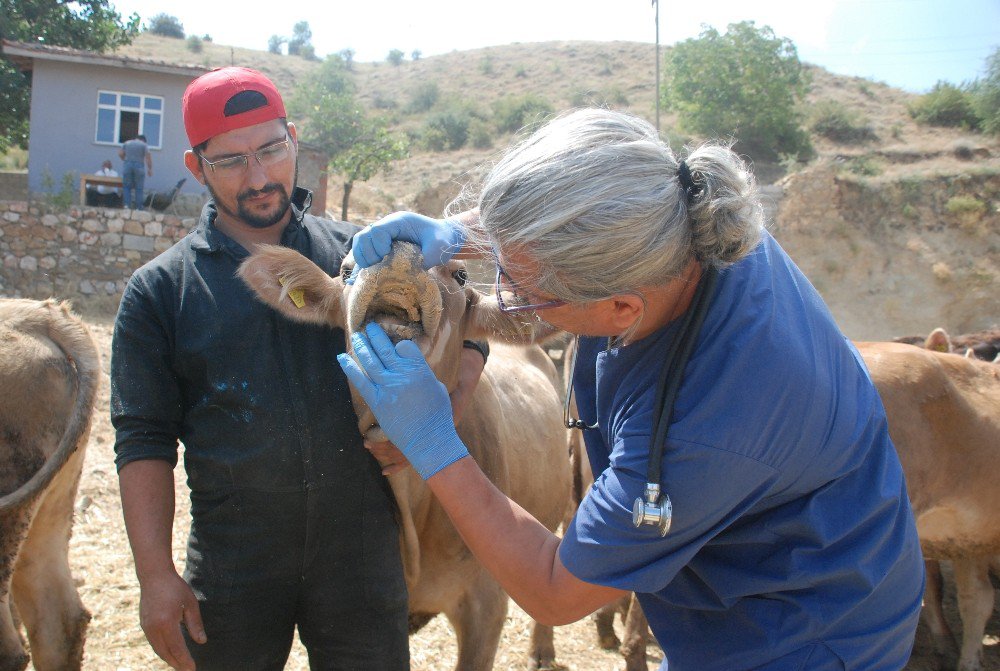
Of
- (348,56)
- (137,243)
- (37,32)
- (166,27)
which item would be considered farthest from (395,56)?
(137,243)

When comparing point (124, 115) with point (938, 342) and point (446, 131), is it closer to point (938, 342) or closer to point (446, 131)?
point (446, 131)

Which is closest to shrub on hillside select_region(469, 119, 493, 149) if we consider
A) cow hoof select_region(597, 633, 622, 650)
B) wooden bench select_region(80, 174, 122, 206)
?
wooden bench select_region(80, 174, 122, 206)

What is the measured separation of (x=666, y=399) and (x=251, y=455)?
1307 millimetres

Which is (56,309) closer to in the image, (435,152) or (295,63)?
(435,152)

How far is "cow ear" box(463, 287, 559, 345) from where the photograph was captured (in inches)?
103

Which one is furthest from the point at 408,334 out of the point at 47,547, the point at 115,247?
the point at 115,247

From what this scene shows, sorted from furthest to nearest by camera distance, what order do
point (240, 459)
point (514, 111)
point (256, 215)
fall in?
point (514, 111) < point (256, 215) < point (240, 459)

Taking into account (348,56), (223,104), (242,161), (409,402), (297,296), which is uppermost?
(348,56)

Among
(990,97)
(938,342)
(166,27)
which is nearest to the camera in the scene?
(938,342)

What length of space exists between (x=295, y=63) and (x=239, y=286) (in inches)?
2529

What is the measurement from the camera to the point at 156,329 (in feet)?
7.72

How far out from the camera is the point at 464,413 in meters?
3.14

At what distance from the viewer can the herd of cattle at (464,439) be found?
241 centimetres

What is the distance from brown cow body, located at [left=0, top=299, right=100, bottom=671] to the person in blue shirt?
223 centimetres
